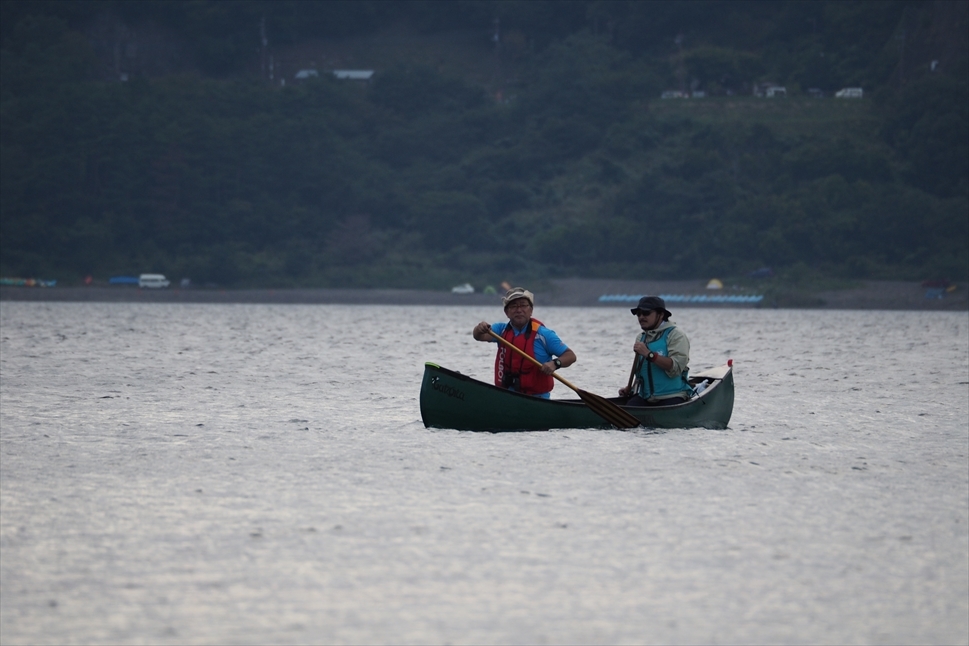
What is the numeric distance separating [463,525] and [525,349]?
17.9ft

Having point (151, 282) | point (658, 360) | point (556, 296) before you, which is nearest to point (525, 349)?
point (658, 360)

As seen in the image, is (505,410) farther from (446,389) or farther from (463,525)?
(463,525)

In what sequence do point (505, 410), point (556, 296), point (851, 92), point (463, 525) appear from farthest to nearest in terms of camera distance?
1. point (851, 92)
2. point (556, 296)
3. point (505, 410)
4. point (463, 525)

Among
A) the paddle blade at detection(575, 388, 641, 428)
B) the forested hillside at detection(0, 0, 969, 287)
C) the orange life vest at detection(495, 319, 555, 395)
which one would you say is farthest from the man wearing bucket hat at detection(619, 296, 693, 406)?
the forested hillside at detection(0, 0, 969, 287)

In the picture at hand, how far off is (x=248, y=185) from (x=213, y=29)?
165 feet

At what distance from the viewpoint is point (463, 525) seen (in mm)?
10805

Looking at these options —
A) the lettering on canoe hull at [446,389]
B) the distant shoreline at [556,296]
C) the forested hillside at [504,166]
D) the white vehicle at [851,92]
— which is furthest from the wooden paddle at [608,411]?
the white vehicle at [851,92]

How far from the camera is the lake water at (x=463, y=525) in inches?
318

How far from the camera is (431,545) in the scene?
9.98m

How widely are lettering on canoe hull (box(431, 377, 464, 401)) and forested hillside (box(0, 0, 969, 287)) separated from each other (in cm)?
9246

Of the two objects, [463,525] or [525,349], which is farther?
[525,349]

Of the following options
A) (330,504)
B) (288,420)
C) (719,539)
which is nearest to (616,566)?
(719,539)

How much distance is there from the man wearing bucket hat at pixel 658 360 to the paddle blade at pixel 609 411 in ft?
1.69

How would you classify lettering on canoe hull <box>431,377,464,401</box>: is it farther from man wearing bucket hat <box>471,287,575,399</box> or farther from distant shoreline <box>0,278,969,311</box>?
distant shoreline <box>0,278,969,311</box>
